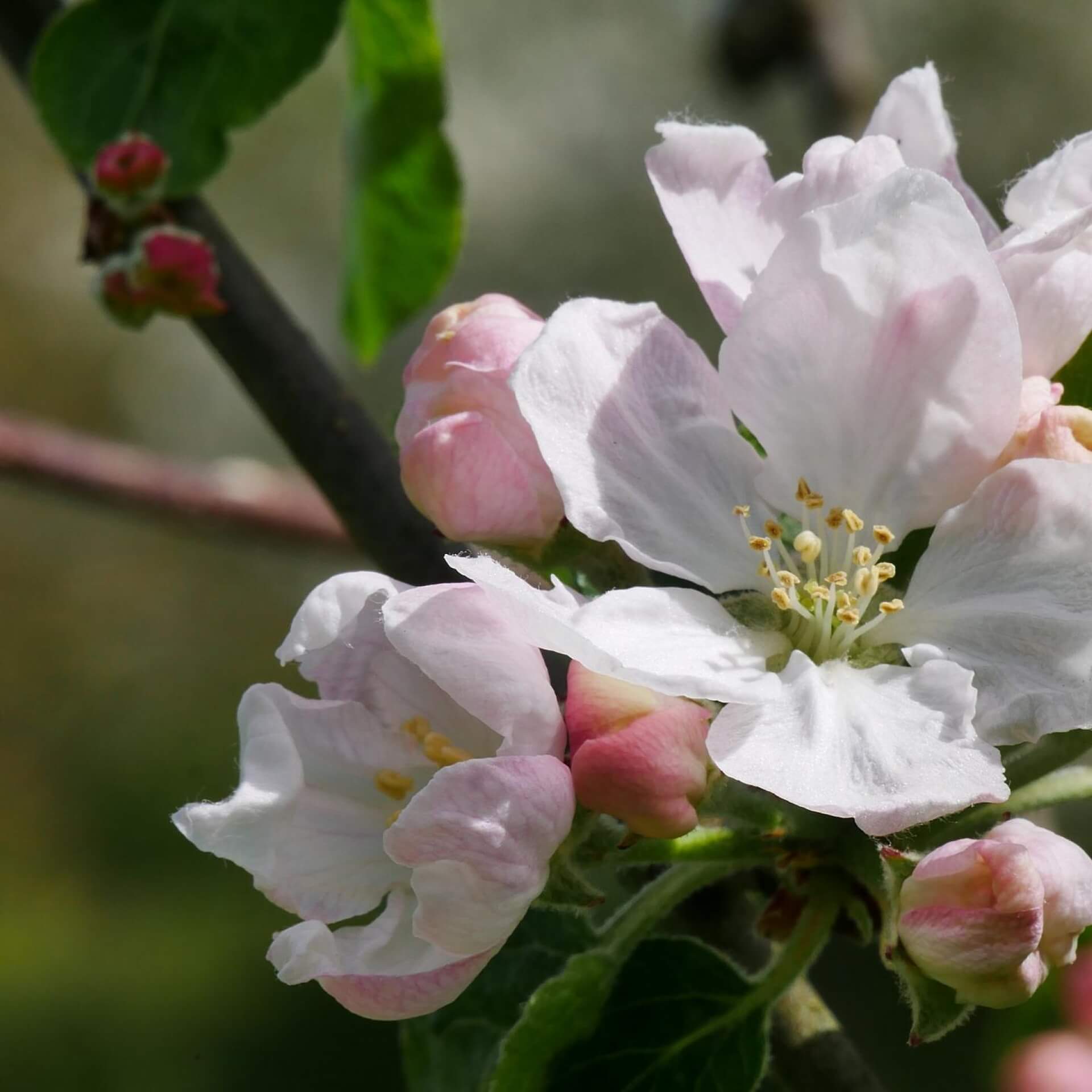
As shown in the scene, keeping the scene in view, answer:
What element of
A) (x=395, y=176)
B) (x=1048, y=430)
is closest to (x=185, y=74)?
(x=395, y=176)

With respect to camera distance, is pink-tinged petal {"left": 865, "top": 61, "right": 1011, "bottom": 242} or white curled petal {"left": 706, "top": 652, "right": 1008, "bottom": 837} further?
pink-tinged petal {"left": 865, "top": 61, "right": 1011, "bottom": 242}

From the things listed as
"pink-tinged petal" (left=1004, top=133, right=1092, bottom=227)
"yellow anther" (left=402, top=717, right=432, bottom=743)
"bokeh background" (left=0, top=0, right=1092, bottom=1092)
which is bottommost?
"bokeh background" (left=0, top=0, right=1092, bottom=1092)

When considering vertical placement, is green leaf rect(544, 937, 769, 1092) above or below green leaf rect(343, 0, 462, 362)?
below

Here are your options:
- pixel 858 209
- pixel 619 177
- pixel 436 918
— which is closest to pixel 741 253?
pixel 858 209

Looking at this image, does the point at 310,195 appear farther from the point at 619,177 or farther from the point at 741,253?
the point at 741,253

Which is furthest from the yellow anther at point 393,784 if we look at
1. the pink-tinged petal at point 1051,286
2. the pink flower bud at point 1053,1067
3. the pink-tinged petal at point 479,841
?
the pink flower bud at point 1053,1067

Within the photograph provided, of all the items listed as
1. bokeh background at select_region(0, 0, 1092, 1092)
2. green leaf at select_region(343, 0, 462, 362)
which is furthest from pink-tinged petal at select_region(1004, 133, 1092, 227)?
bokeh background at select_region(0, 0, 1092, 1092)

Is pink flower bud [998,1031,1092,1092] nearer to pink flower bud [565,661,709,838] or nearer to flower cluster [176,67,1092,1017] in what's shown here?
flower cluster [176,67,1092,1017]

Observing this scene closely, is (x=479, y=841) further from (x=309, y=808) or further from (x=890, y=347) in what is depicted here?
(x=890, y=347)
